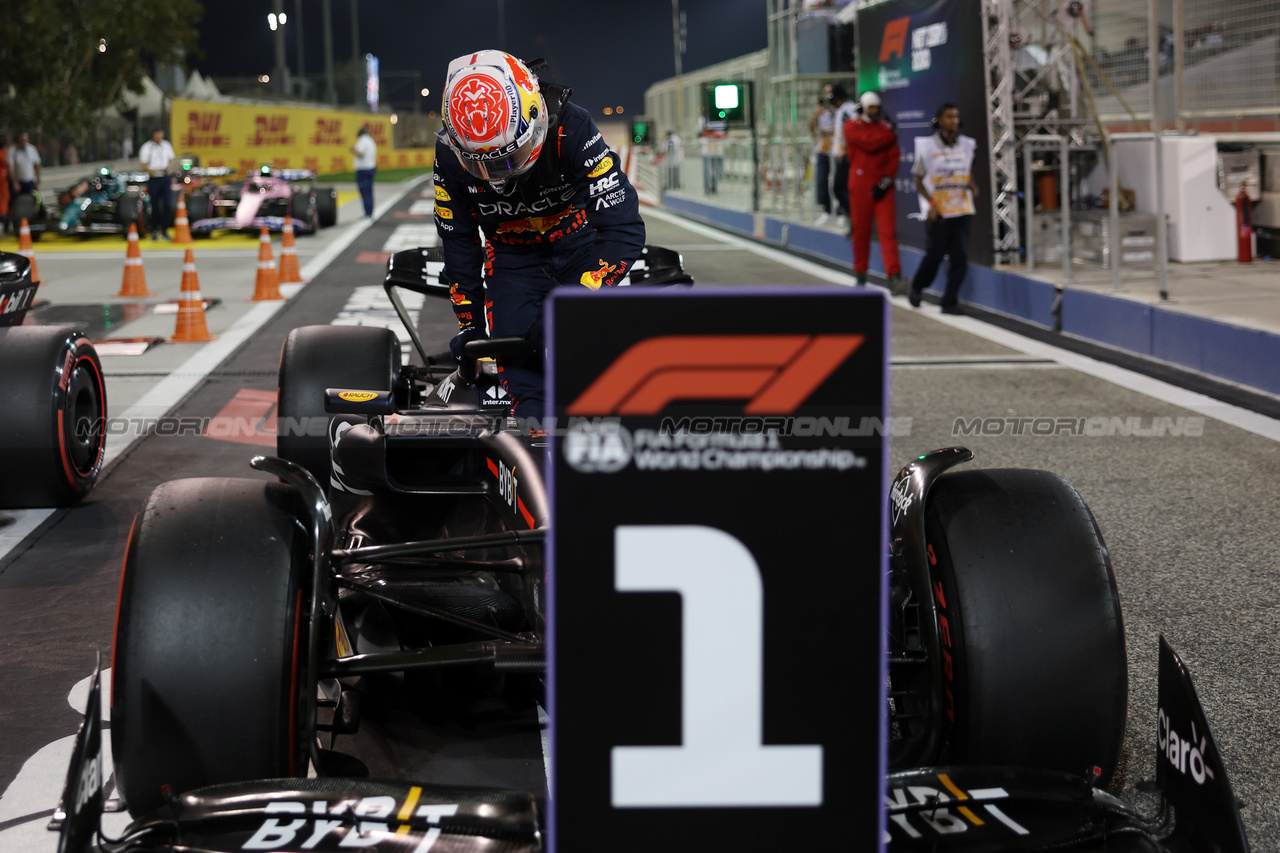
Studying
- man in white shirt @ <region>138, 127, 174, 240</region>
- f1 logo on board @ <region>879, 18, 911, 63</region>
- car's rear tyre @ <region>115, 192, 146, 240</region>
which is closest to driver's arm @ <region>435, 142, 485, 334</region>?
f1 logo on board @ <region>879, 18, 911, 63</region>

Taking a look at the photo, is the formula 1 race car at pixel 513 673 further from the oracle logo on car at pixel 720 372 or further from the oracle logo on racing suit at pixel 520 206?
the oracle logo on racing suit at pixel 520 206

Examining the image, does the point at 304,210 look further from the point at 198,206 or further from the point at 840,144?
the point at 840,144

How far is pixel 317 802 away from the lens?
7.59 ft

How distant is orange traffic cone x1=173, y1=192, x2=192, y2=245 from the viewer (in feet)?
64.6

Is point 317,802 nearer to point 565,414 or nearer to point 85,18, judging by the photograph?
point 565,414

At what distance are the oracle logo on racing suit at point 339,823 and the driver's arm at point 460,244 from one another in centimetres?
242

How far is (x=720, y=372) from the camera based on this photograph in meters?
1.85

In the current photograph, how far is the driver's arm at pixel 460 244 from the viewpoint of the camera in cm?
456

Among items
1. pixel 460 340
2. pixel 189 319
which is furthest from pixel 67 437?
pixel 189 319

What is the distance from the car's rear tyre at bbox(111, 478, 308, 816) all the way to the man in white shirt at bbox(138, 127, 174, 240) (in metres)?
19.7

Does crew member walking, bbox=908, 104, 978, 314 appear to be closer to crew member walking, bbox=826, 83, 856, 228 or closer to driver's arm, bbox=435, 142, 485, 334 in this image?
crew member walking, bbox=826, 83, 856, 228

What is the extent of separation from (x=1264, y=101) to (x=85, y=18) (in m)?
34.9

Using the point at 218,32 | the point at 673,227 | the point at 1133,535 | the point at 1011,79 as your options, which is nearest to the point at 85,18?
the point at 673,227

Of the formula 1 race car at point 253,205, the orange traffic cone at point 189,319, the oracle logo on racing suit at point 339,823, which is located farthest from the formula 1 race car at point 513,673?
the formula 1 race car at point 253,205
